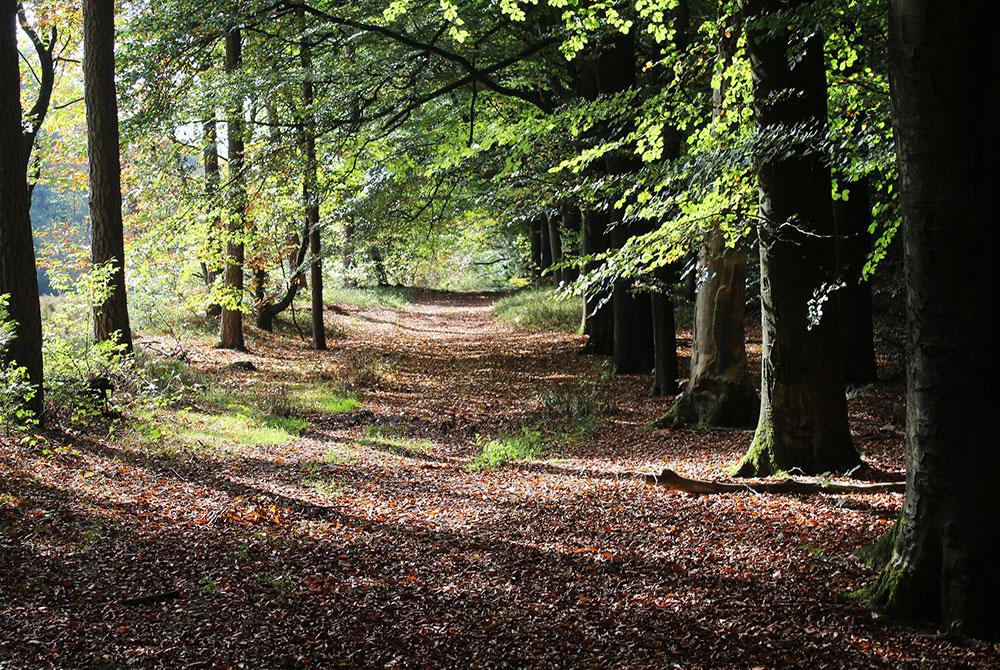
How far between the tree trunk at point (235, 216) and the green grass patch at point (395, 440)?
13.8 feet

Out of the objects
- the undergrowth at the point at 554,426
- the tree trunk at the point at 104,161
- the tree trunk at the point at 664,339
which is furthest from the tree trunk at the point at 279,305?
the tree trunk at the point at 664,339

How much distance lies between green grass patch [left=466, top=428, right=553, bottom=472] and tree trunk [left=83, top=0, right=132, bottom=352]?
15.8 feet

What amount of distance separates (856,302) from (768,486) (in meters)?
6.16

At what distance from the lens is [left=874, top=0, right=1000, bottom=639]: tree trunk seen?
11.9 feet

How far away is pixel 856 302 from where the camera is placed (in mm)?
11688

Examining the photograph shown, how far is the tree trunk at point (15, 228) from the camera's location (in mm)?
8023

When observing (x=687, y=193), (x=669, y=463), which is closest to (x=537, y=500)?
(x=669, y=463)

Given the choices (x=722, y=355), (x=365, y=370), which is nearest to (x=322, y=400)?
(x=365, y=370)

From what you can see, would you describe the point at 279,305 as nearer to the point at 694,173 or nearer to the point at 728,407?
the point at 728,407

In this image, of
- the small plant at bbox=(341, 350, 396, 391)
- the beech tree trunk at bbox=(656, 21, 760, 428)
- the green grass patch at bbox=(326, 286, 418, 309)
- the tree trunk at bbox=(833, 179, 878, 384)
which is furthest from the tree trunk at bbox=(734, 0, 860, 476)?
the green grass patch at bbox=(326, 286, 418, 309)

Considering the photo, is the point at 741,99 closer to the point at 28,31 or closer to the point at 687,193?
the point at 687,193

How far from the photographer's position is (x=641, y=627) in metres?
4.20

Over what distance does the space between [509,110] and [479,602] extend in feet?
37.6

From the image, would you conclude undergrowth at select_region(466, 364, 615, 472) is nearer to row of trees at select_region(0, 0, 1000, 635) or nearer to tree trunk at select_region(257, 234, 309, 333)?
row of trees at select_region(0, 0, 1000, 635)
